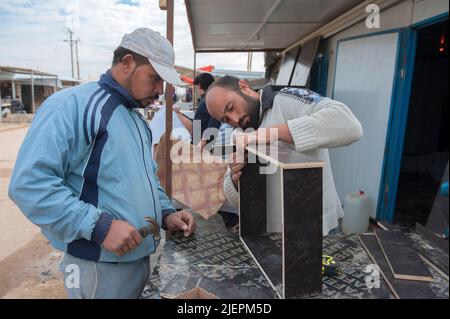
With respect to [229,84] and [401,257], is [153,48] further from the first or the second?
[401,257]

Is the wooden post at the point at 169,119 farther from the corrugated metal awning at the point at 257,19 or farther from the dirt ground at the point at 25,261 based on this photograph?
the corrugated metal awning at the point at 257,19

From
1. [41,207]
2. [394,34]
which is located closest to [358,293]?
[41,207]

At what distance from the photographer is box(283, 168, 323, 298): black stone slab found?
1.13 meters

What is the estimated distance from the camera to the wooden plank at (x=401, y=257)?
1.32 meters

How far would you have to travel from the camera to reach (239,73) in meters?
14.2

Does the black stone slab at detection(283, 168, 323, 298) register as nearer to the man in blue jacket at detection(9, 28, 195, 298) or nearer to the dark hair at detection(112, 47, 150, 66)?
the man in blue jacket at detection(9, 28, 195, 298)

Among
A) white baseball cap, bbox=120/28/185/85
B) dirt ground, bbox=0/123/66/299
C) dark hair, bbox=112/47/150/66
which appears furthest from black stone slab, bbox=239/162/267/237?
dirt ground, bbox=0/123/66/299

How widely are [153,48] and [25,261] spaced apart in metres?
3.56

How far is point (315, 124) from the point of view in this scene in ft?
4.82

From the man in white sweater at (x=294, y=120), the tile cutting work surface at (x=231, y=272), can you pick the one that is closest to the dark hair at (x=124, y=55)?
the man in white sweater at (x=294, y=120)

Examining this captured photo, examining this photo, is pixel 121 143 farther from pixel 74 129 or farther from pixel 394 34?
pixel 394 34

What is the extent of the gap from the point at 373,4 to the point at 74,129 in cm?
383

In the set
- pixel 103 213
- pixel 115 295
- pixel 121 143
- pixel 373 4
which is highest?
pixel 373 4

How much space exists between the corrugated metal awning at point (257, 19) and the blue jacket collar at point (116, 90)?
2.78 metres
